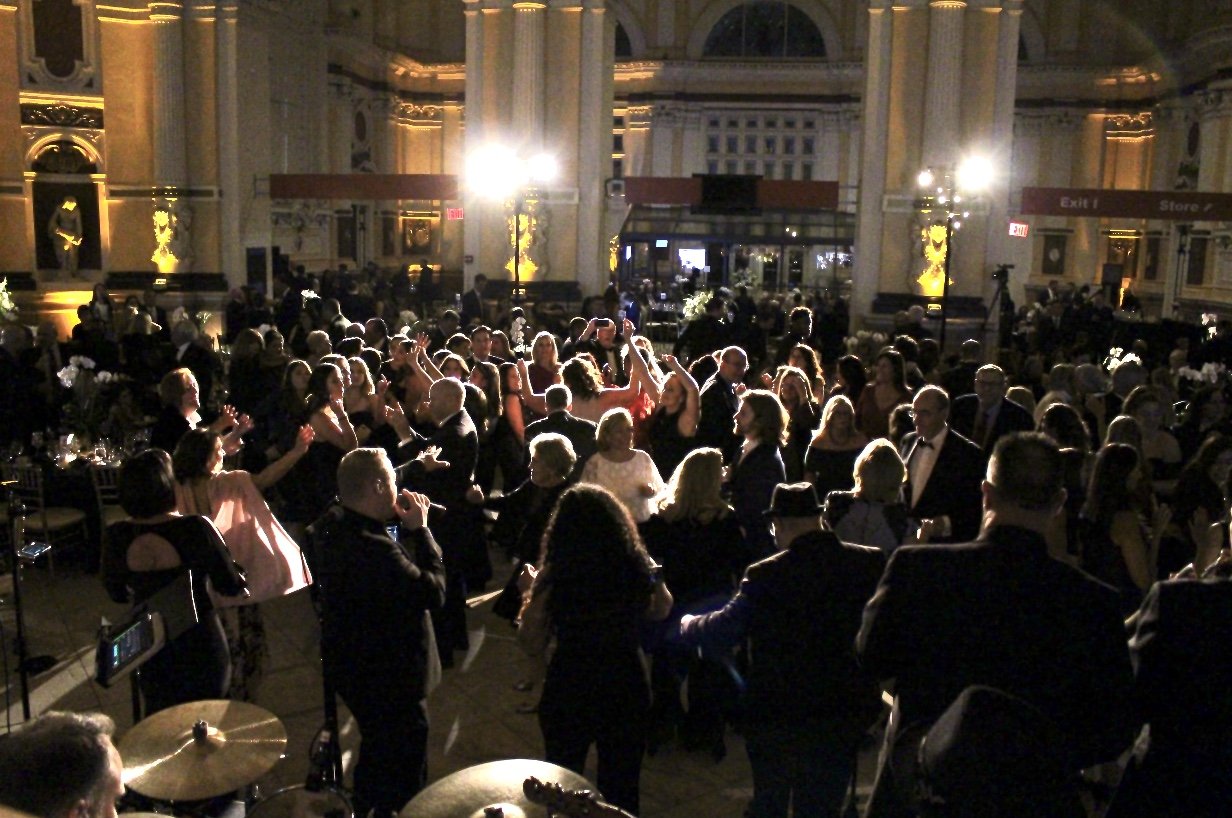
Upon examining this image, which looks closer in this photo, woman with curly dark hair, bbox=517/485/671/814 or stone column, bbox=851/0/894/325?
woman with curly dark hair, bbox=517/485/671/814

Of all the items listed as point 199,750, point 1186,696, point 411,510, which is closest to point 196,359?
point 411,510

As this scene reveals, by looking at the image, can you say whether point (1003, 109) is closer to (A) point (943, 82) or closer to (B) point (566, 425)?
(A) point (943, 82)

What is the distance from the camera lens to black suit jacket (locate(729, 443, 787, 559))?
6500 mm

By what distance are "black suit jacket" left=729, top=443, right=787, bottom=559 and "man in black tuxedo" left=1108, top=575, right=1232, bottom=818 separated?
341 cm

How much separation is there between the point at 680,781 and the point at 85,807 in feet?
13.0

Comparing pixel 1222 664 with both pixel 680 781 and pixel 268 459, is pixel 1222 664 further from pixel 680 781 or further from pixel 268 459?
pixel 268 459

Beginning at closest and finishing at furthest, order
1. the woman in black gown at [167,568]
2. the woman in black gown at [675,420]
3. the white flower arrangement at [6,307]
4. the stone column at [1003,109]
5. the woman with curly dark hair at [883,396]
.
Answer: the woman in black gown at [167,568]
the woman in black gown at [675,420]
the woman with curly dark hair at [883,396]
the white flower arrangement at [6,307]
the stone column at [1003,109]

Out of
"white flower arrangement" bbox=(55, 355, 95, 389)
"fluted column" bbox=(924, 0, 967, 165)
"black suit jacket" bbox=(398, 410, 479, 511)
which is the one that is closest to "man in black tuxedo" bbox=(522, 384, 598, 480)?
"black suit jacket" bbox=(398, 410, 479, 511)

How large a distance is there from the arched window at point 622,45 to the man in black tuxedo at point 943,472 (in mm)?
29755

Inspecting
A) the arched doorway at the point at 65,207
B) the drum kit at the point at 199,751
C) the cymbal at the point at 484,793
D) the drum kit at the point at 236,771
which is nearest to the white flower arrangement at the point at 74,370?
the drum kit at the point at 236,771

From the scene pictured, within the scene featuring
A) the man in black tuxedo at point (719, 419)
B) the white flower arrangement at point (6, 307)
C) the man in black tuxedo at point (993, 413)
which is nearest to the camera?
the man in black tuxedo at point (993, 413)

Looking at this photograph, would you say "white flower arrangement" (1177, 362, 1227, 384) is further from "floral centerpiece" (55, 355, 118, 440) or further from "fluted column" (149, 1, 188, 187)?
"fluted column" (149, 1, 188, 187)

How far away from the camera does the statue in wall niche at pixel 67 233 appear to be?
65.1ft

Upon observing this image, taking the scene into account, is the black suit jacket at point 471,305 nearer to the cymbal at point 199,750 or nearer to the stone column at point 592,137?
the stone column at point 592,137
